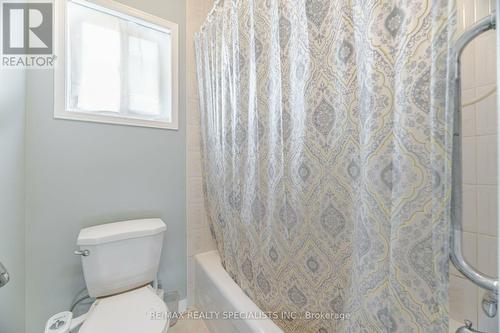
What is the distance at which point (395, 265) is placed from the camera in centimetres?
54

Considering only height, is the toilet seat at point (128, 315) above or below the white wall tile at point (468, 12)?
below

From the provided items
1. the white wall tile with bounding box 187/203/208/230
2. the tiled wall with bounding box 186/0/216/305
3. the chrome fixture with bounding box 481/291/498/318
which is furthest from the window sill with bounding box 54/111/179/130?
the chrome fixture with bounding box 481/291/498/318

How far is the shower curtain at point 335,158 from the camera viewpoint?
51 cm

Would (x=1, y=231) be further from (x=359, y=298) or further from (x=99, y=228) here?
(x=359, y=298)

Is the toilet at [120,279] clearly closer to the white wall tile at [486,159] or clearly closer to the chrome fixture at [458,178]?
the chrome fixture at [458,178]

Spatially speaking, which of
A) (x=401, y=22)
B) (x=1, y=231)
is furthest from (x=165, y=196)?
(x=401, y=22)

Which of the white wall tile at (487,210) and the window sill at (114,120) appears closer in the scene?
the white wall tile at (487,210)

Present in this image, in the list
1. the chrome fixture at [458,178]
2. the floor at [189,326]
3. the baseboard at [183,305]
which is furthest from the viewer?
the baseboard at [183,305]

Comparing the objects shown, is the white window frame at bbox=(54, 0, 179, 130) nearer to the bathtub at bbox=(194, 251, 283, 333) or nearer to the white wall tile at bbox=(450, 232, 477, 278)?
the bathtub at bbox=(194, 251, 283, 333)

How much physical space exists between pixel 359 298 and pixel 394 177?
1.16 feet

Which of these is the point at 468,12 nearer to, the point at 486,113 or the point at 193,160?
the point at 486,113

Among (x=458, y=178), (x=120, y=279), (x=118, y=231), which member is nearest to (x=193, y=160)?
(x=118, y=231)

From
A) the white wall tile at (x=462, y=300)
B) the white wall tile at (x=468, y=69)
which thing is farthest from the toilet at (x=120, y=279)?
the white wall tile at (x=468, y=69)

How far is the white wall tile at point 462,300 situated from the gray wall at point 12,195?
1.93 metres
